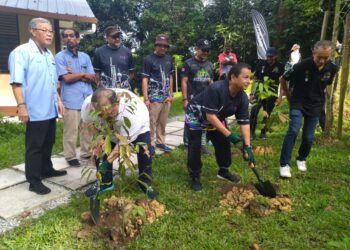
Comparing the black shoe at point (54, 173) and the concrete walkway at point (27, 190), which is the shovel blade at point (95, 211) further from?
the black shoe at point (54, 173)

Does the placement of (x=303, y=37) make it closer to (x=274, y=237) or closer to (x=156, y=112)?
(x=156, y=112)

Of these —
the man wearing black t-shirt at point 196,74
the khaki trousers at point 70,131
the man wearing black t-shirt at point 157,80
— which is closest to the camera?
the khaki trousers at point 70,131

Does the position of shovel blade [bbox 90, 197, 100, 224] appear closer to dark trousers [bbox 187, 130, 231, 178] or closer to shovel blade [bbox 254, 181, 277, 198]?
dark trousers [bbox 187, 130, 231, 178]

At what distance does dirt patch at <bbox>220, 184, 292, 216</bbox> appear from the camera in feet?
9.95

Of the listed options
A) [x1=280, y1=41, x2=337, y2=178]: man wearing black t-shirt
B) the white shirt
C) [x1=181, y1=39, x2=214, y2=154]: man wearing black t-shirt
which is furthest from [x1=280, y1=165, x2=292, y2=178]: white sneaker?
the white shirt

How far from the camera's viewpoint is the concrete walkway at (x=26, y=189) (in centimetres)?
323

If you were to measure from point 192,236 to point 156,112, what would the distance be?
2454 millimetres

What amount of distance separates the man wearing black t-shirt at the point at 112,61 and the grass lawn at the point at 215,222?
1.43m

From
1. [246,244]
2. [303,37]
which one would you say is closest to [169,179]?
[246,244]

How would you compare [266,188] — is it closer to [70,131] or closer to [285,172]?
[285,172]

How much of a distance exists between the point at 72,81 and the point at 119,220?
2.10 meters

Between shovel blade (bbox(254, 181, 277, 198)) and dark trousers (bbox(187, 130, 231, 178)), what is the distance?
68 cm

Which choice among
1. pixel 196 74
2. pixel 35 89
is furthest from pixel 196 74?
pixel 35 89

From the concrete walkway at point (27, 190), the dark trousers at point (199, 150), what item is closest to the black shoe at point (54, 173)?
the concrete walkway at point (27, 190)
